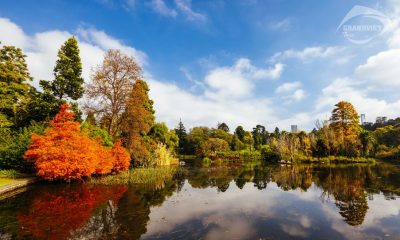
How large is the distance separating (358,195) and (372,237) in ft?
23.5

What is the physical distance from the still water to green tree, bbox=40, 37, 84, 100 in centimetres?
1461

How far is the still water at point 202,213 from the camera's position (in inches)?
314

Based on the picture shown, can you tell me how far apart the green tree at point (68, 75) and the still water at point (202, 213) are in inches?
575

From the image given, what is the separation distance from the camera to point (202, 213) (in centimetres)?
1073

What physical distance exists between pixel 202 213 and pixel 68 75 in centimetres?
2459

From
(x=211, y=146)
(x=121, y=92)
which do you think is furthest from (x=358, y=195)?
(x=211, y=146)

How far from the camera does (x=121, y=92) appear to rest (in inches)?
957

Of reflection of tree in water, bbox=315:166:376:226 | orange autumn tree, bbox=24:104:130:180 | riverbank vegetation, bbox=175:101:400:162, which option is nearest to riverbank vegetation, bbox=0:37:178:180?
orange autumn tree, bbox=24:104:130:180

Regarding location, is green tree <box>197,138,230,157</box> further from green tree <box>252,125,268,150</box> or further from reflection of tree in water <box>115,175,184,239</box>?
reflection of tree in water <box>115,175,184,239</box>

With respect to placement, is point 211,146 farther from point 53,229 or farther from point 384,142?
point 53,229

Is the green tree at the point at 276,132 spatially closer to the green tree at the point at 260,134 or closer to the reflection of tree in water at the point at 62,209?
the green tree at the point at 260,134

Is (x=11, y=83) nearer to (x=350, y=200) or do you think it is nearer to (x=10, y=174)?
(x=10, y=174)

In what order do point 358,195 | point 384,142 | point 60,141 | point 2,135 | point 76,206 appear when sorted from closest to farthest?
point 76,206, point 358,195, point 60,141, point 2,135, point 384,142

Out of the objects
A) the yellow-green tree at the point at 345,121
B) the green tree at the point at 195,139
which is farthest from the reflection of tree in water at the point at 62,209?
the green tree at the point at 195,139
